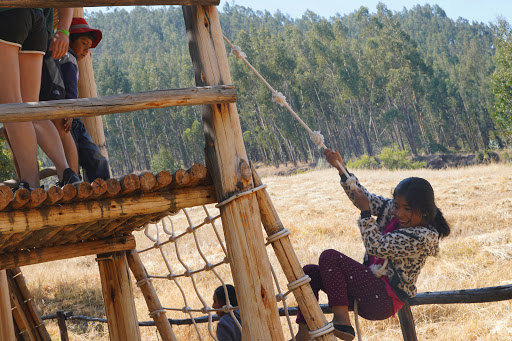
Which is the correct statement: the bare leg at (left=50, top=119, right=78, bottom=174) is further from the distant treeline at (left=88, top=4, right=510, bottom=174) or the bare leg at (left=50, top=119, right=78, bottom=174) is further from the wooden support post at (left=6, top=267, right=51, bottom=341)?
the distant treeline at (left=88, top=4, right=510, bottom=174)

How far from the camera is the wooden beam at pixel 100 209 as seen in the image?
1875mm

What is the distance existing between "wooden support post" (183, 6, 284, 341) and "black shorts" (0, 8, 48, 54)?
65cm

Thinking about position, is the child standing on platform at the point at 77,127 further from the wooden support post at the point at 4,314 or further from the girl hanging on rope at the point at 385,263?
the girl hanging on rope at the point at 385,263

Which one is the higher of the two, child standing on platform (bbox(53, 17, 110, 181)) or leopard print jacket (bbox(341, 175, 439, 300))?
child standing on platform (bbox(53, 17, 110, 181))

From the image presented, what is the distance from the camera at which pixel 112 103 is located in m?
1.97

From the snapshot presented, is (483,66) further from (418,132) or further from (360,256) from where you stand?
(360,256)

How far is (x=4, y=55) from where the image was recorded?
7.18ft

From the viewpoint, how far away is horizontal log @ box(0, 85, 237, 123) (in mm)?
1855

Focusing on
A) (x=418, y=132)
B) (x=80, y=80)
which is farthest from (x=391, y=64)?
(x=80, y=80)

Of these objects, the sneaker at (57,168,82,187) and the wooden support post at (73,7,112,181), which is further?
the wooden support post at (73,7,112,181)

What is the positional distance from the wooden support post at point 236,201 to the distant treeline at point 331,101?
33040mm

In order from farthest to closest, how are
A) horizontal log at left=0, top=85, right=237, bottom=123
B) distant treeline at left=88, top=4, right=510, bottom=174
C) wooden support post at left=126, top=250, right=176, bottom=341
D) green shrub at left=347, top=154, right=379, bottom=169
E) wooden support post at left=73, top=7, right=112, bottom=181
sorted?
distant treeline at left=88, top=4, right=510, bottom=174
green shrub at left=347, top=154, right=379, bottom=169
wooden support post at left=73, top=7, right=112, bottom=181
wooden support post at left=126, top=250, right=176, bottom=341
horizontal log at left=0, top=85, right=237, bottom=123

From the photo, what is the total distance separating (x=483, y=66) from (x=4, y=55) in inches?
2038

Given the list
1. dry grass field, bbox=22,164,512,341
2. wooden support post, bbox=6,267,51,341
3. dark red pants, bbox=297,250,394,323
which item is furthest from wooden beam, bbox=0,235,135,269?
dry grass field, bbox=22,164,512,341
